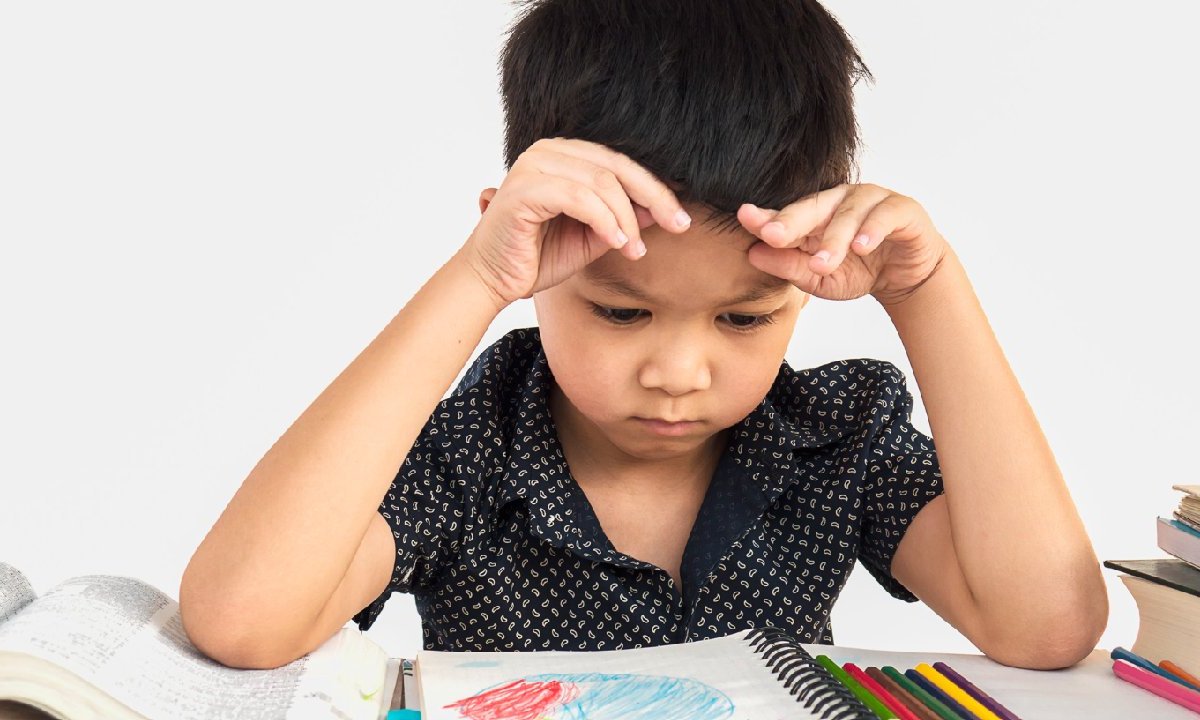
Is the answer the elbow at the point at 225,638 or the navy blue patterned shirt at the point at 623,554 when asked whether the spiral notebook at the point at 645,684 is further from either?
the navy blue patterned shirt at the point at 623,554

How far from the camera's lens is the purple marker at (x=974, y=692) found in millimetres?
699

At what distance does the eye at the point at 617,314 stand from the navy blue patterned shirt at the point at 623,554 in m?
0.18

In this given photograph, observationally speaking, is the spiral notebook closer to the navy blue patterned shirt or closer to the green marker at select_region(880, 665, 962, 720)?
the green marker at select_region(880, 665, 962, 720)

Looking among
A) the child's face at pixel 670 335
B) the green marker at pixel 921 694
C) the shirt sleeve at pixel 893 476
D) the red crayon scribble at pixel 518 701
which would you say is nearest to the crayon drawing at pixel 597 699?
the red crayon scribble at pixel 518 701

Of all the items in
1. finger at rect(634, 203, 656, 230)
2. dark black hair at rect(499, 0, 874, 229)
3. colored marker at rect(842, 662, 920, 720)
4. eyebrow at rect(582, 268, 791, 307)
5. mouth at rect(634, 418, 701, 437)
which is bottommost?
colored marker at rect(842, 662, 920, 720)

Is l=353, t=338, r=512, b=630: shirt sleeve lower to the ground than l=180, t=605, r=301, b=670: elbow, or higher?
higher

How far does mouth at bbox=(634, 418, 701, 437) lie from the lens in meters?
0.90

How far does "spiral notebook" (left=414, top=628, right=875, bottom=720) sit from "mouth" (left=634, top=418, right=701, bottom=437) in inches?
6.5

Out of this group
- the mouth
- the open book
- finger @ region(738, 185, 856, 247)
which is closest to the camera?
the open book

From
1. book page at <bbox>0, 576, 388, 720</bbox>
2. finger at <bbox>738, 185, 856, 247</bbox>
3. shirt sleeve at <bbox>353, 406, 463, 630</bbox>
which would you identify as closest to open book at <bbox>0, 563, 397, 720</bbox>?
book page at <bbox>0, 576, 388, 720</bbox>

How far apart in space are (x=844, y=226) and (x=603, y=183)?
0.15 meters

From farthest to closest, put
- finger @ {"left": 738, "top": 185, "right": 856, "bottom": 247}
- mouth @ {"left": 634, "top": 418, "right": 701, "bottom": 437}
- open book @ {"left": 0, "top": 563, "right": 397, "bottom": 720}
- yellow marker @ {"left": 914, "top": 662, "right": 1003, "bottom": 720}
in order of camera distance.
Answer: mouth @ {"left": 634, "top": 418, "right": 701, "bottom": 437} < finger @ {"left": 738, "top": 185, "right": 856, "bottom": 247} < yellow marker @ {"left": 914, "top": 662, "right": 1003, "bottom": 720} < open book @ {"left": 0, "top": 563, "right": 397, "bottom": 720}

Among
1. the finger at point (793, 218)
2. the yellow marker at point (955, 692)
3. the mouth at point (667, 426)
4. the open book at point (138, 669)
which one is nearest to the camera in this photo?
the open book at point (138, 669)

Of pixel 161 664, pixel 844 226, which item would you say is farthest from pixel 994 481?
pixel 161 664
